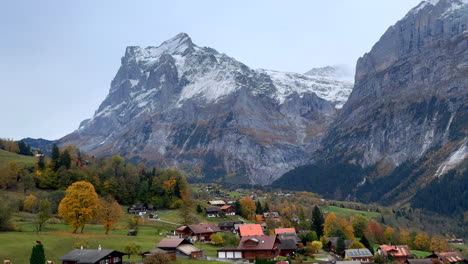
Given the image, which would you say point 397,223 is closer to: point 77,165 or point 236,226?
point 236,226

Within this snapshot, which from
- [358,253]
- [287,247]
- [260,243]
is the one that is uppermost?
[260,243]

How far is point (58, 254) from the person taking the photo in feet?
235

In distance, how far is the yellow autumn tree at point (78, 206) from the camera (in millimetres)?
89762

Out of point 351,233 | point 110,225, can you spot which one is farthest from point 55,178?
point 351,233

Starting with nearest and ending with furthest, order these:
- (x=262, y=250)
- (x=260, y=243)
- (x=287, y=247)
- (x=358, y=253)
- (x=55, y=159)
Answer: (x=262, y=250) < (x=260, y=243) < (x=287, y=247) < (x=358, y=253) < (x=55, y=159)

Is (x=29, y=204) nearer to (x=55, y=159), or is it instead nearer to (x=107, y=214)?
(x=107, y=214)

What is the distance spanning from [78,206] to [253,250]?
37.7 metres

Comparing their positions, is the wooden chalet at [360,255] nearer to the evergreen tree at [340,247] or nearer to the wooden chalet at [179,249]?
the evergreen tree at [340,247]

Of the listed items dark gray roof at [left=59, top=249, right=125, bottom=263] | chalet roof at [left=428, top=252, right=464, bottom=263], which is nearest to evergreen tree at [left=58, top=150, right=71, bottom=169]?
dark gray roof at [left=59, top=249, right=125, bottom=263]

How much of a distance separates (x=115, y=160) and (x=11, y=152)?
174ft

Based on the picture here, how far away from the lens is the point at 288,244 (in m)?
97.2

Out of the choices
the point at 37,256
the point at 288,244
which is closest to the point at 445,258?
the point at 288,244

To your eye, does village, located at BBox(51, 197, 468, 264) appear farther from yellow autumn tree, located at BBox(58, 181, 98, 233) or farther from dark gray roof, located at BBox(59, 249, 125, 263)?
yellow autumn tree, located at BBox(58, 181, 98, 233)

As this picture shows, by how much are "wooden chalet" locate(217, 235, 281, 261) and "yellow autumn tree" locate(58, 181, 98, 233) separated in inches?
1120
